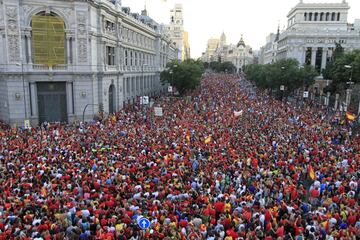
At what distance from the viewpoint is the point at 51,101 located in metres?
35.5

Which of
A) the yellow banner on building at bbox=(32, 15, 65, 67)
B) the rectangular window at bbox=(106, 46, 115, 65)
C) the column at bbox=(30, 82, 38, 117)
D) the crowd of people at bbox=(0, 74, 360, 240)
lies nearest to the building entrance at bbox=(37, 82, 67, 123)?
the column at bbox=(30, 82, 38, 117)

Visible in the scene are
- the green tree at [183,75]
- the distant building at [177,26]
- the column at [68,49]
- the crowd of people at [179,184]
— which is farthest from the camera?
the distant building at [177,26]

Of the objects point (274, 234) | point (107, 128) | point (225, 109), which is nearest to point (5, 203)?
point (274, 234)

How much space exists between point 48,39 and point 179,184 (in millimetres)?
25240

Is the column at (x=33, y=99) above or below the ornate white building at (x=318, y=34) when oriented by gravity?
below

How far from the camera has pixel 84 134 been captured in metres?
26.7

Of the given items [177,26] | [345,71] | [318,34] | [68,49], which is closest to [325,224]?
[68,49]

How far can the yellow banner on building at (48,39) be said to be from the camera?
3347cm

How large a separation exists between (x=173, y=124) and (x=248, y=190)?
54.8ft

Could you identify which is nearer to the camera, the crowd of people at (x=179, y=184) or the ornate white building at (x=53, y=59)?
the crowd of people at (x=179, y=184)

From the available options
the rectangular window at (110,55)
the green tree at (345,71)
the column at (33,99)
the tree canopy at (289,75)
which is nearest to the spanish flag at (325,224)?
the column at (33,99)

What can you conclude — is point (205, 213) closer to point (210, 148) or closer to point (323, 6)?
point (210, 148)

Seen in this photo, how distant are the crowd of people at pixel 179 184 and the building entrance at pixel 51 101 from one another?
896 centimetres

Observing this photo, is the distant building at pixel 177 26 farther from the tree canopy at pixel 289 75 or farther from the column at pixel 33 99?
the column at pixel 33 99
